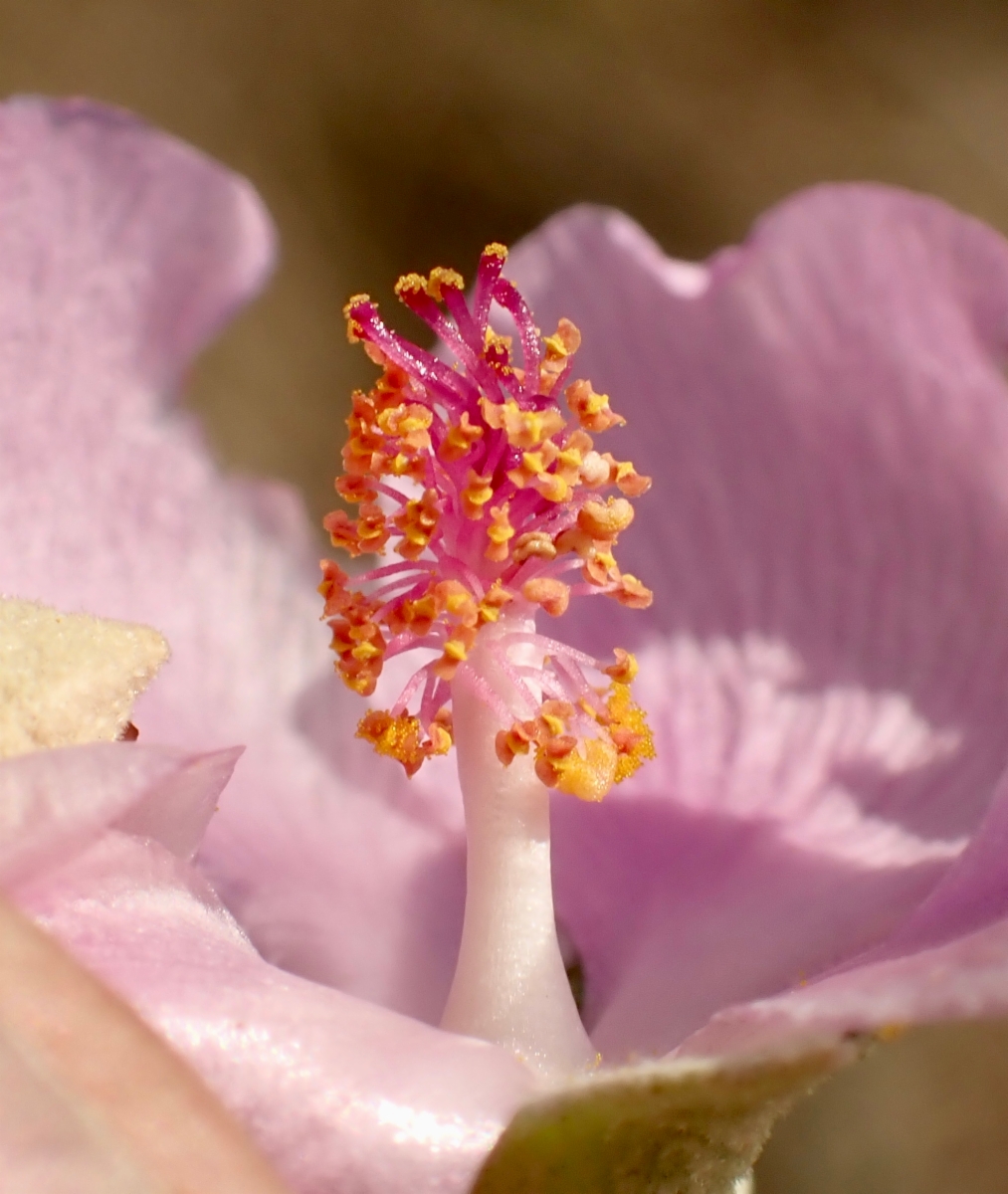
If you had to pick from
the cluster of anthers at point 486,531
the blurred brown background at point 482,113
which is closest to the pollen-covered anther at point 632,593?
the cluster of anthers at point 486,531

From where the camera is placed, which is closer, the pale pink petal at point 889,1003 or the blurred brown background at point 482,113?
the pale pink petal at point 889,1003

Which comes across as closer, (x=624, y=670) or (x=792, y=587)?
(x=624, y=670)

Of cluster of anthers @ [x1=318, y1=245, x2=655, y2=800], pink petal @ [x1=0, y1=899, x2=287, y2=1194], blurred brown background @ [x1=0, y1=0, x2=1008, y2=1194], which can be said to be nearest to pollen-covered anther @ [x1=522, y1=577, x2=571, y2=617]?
cluster of anthers @ [x1=318, y1=245, x2=655, y2=800]

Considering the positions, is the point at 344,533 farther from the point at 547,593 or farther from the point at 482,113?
the point at 482,113

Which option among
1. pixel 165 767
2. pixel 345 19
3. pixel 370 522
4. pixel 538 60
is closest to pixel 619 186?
pixel 538 60

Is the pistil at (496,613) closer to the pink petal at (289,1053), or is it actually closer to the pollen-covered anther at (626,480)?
the pollen-covered anther at (626,480)

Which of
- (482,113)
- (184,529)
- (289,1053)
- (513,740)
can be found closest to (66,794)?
(289,1053)

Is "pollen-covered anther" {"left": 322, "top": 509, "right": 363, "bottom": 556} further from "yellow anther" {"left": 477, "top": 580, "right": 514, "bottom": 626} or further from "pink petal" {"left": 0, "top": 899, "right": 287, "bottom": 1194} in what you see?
"pink petal" {"left": 0, "top": 899, "right": 287, "bottom": 1194}

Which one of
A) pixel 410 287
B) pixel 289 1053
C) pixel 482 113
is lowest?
pixel 289 1053
